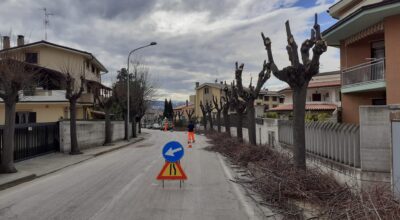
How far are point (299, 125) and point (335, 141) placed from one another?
111cm

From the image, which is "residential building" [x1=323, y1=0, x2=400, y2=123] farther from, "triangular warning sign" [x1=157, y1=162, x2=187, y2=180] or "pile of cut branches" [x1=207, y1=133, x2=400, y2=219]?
"triangular warning sign" [x1=157, y1=162, x2=187, y2=180]

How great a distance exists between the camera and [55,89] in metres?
39.2

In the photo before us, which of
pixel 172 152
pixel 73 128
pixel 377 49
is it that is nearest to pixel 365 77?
pixel 377 49

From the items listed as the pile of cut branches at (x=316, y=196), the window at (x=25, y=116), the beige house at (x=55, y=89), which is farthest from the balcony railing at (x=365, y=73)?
the window at (x=25, y=116)

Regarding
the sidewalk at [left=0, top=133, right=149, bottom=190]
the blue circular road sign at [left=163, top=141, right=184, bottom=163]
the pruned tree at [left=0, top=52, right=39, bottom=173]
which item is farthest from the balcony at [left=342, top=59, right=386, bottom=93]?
the pruned tree at [left=0, top=52, right=39, bottom=173]

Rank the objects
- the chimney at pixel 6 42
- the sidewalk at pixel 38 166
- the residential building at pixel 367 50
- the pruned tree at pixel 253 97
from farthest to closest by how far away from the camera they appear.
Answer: the pruned tree at pixel 253 97, the residential building at pixel 367 50, the chimney at pixel 6 42, the sidewalk at pixel 38 166

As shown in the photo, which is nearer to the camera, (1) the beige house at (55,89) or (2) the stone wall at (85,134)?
(2) the stone wall at (85,134)

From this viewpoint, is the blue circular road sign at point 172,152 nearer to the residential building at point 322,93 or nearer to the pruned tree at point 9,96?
the pruned tree at point 9,96

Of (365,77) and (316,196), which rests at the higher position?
(365,77)

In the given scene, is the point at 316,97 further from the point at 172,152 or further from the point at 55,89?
the point at 172,152

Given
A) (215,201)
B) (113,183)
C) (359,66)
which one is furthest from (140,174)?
(359,66)

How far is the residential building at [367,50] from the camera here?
17938 mm

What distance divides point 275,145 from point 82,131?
1292cm

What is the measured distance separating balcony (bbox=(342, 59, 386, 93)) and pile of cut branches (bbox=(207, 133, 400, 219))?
11.2m
